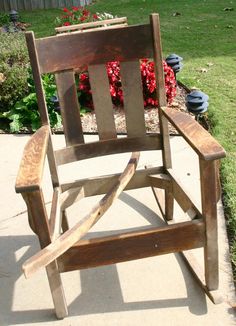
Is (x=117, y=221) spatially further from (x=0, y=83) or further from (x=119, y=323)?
(x=0, y=83)

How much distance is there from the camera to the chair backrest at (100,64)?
2.10 m

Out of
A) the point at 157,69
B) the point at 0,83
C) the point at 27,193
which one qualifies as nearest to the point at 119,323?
the point at 27,193

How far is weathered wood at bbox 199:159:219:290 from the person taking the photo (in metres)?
1.76

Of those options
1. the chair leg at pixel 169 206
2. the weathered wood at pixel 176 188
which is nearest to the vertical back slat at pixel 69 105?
the weathered wood at pixel 176 188

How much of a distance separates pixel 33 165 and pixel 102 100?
0.67 m

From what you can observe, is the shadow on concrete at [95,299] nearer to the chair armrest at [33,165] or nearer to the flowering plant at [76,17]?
the chair armrest at [33,165]

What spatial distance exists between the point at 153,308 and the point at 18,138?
231 centimetres

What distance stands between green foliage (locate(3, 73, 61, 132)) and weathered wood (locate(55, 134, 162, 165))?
1.76m

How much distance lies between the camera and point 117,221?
266cm

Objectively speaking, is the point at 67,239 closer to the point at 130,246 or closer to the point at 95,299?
the point at 130,246

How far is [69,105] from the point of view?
2.22 meters

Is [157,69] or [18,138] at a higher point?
[157,69]

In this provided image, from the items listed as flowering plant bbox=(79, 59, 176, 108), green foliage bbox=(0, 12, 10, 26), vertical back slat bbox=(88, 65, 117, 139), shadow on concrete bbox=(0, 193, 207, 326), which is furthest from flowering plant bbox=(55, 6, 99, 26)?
shadow on concrete bbox=(0, 193, 207, 326)

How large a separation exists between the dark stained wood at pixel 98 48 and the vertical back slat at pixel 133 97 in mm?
60
